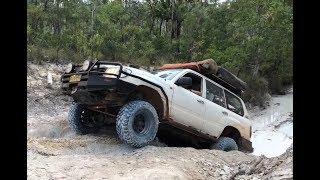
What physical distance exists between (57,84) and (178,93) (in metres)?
7.54

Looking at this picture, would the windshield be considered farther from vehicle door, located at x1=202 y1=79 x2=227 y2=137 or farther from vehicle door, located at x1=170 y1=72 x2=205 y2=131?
vehicle door, located at x1=202 y1=79 x2=227 y2=137

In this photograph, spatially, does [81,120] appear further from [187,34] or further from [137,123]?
[187,34]

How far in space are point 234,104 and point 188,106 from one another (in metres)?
2.14

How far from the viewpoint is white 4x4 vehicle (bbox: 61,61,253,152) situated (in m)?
7.85

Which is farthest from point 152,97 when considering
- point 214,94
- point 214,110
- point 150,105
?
point 214,94

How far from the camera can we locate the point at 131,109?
7797 millimetres

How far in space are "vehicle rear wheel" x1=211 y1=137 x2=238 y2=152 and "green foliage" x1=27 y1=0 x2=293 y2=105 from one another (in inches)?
443

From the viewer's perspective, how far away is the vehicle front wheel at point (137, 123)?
7734mm

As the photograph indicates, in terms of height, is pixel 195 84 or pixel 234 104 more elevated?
pixel 195 84

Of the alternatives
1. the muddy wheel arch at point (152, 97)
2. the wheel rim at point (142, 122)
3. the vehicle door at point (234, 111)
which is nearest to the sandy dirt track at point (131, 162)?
the wheel rim at point (142, 122)

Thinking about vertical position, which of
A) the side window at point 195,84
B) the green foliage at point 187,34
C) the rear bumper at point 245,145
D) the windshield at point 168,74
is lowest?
the rear bumper at point 245,145

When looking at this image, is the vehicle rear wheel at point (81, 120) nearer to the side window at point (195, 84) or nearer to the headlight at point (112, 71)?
the headlight at point (112, 71)

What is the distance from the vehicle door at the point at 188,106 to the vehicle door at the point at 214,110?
18 centimetres

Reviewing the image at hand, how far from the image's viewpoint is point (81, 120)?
31.0 ft
